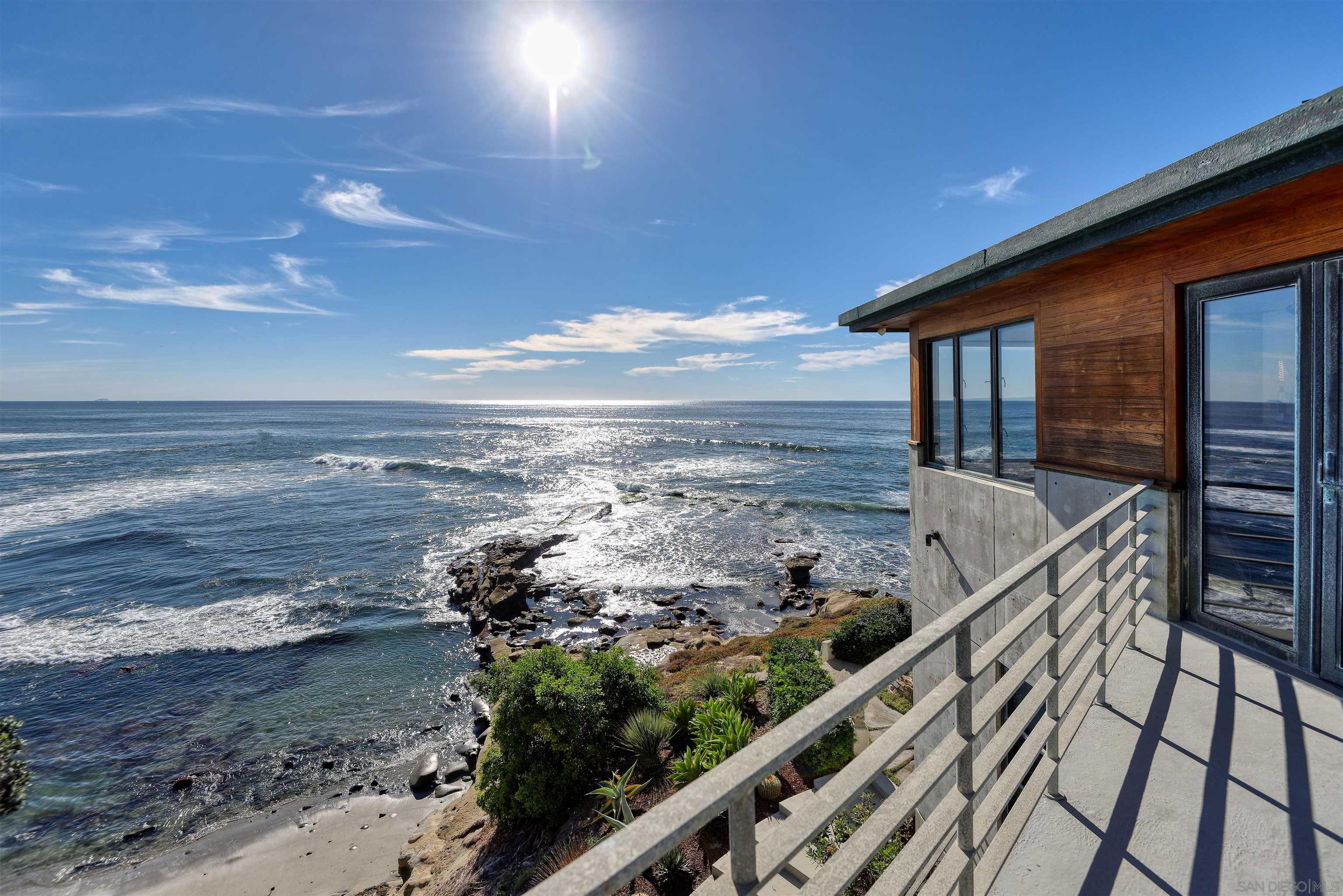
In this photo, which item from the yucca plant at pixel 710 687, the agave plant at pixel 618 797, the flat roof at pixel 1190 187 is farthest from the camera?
the yucca plant at pixel 710 687

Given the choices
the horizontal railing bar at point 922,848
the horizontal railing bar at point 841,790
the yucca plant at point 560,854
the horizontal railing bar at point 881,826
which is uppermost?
the horizontal railing bar at point 841,790

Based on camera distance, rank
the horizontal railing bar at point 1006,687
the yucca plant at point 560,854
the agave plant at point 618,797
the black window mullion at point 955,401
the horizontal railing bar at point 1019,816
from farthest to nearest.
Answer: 1. the black window mullion at point 955,401
2. the yucca plant at point 560,854
3. the agave plant at point 618,797
4. the horizontal railing bar at point 1019,816
5. the horizontal railing bar at point 1006,687

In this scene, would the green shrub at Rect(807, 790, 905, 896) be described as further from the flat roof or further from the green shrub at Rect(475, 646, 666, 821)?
the flat roof

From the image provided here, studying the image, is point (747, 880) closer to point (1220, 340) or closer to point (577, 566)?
point (1220, 340)

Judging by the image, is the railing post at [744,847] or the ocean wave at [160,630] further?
the ocean wave at [160,630]

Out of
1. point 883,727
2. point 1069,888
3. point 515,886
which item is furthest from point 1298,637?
point 515,886

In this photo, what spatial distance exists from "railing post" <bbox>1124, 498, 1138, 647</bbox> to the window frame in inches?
66.1

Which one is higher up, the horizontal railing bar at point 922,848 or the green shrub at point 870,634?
the horizontal railing bar at point 922,848

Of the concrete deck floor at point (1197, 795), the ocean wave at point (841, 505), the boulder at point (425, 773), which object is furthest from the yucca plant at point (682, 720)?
the ocean wave at point (841, 505)

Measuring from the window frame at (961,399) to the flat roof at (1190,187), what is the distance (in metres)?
1.25

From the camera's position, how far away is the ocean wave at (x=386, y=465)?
2034 inches

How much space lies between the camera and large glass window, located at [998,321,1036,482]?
6227 mm

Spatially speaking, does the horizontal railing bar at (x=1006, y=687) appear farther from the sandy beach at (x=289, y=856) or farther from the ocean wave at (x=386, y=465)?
the ocean wave at (x=386, y=465)

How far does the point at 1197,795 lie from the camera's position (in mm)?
2789
